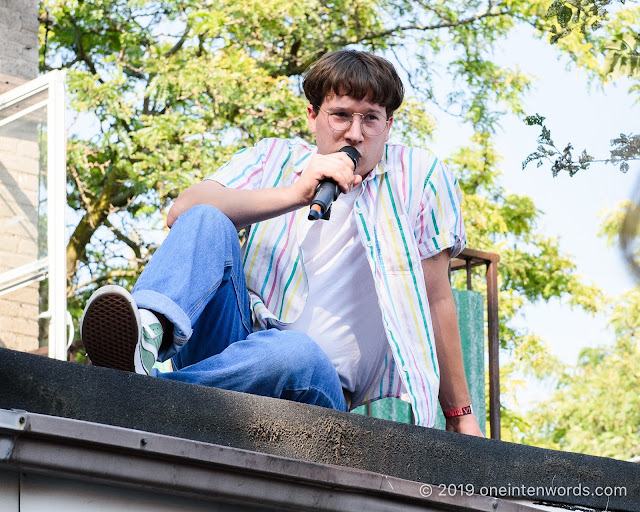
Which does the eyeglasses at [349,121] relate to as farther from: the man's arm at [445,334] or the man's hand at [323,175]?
the man's arm at [445,334]

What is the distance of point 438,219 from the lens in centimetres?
260

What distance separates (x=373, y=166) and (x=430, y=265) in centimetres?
30

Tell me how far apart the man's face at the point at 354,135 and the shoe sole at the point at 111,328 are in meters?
0.90

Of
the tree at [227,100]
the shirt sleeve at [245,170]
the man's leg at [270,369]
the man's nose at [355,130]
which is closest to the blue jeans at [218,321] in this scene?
the man's leg at [270,369]

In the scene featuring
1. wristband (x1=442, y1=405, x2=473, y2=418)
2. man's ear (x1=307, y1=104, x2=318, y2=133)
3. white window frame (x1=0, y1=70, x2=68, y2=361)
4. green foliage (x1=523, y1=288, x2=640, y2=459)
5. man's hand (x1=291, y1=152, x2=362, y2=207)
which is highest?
green foliage (x1=523, y1=288, x2=640, y2=459)

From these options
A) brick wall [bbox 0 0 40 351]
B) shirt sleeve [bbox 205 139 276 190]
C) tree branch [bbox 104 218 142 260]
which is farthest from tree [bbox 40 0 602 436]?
shirt sleeve [bbox 205 139 276 190]

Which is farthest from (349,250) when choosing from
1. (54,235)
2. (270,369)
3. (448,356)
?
(54,235)

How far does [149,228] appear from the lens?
31.6 feet

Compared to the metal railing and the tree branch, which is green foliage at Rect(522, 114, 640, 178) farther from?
the tree branch

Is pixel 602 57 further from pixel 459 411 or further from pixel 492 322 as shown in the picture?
pixel 492 322

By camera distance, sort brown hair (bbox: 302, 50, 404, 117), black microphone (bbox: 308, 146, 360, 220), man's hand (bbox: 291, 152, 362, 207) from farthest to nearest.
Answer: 1. brown hair (bbox: 302, 50, 404, 117)
2. man's hand (bbox: 291, 152, 362, 207)
3. black microphone (bbox: 308, 146, 360, 220)

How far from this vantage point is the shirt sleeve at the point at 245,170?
2551mm

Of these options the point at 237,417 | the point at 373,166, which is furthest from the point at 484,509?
the point at 373,166

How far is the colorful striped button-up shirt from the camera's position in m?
2.43
